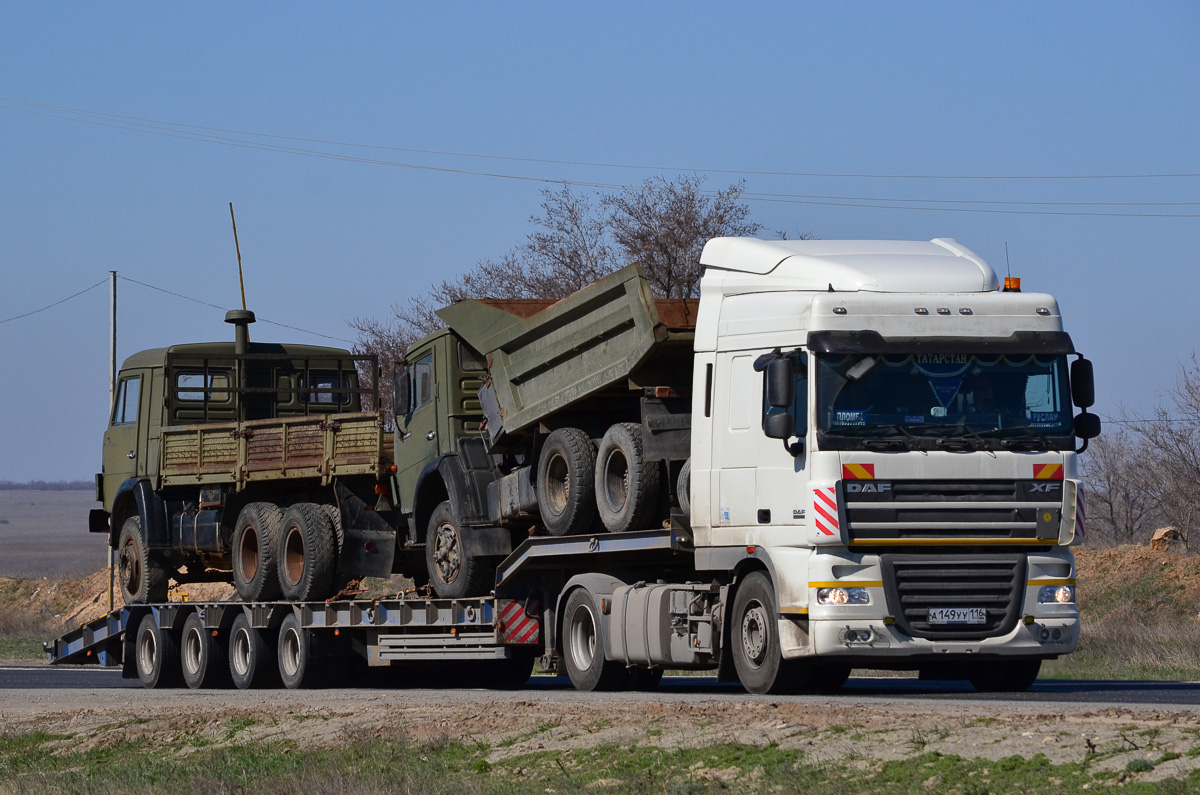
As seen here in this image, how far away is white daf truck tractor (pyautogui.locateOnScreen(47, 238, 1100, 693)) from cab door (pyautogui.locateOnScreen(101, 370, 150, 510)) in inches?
241

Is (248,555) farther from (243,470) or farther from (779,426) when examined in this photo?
(779,426)

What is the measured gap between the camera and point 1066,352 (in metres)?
13.7

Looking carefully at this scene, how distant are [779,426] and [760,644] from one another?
6.45 ft

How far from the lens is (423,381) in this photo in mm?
18922

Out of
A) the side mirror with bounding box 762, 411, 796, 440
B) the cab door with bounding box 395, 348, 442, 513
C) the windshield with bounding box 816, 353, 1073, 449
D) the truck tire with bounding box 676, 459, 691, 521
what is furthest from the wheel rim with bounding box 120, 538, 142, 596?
the windshield with bounding box 816, 353, 1073, 449

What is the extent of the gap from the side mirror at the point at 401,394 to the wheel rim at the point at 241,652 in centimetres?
405

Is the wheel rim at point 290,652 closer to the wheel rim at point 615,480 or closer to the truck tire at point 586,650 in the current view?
the truck tire at point 586,650

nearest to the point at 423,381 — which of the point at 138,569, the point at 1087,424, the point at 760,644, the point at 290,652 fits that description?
the point at 290,652

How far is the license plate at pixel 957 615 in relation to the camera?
44.1 ft

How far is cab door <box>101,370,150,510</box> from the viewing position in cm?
2333

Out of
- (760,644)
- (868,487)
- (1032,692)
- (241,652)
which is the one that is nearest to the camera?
(868,487)

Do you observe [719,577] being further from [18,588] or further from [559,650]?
[18,588]

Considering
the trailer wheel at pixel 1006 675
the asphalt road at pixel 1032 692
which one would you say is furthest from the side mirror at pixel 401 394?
the trailer wheel at pixel 1006 675

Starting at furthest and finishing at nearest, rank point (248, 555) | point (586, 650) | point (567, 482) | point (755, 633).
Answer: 1. point (248, 555)
2. point (586, 650)
3. point (567, 482)
4. point (755, 633)
